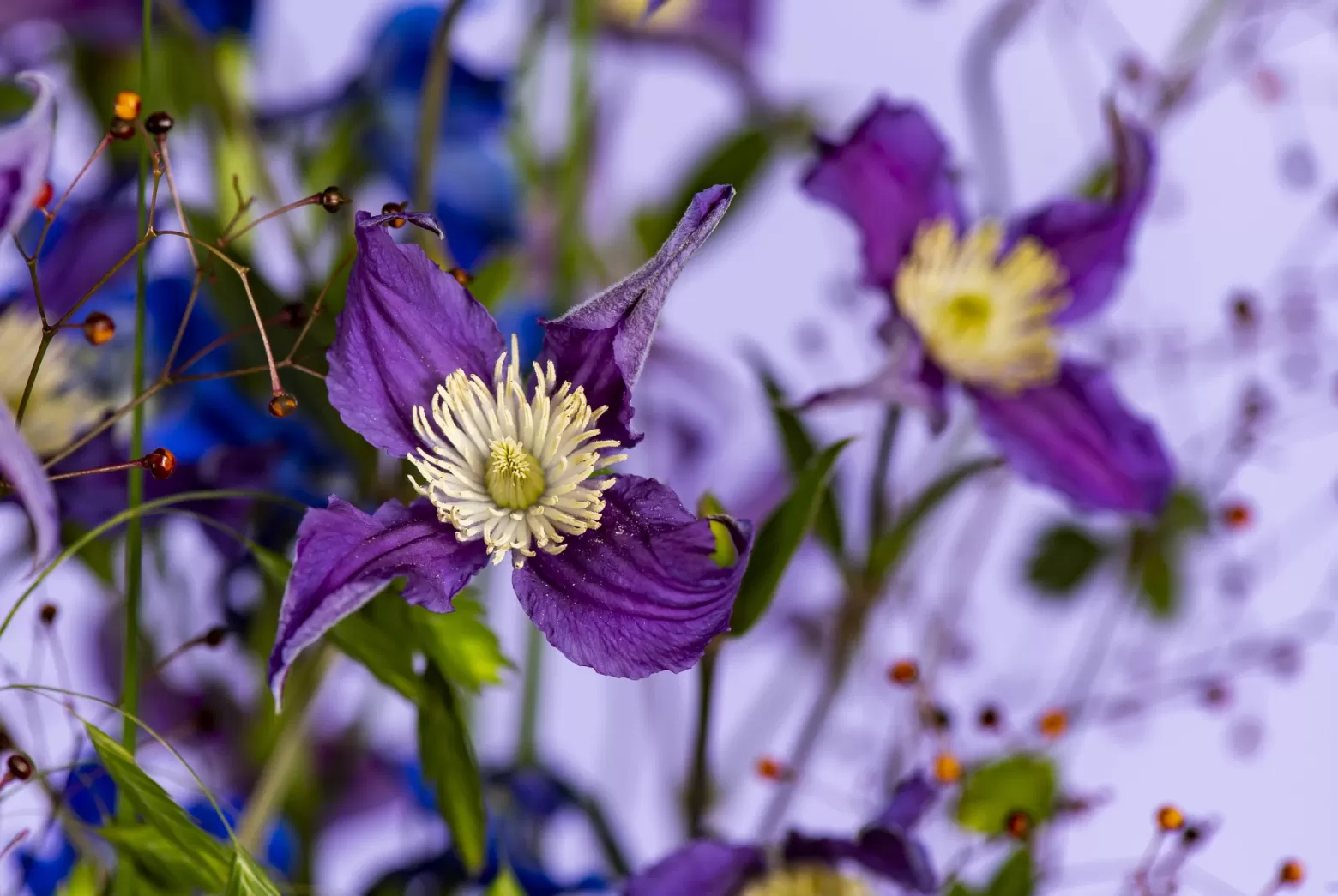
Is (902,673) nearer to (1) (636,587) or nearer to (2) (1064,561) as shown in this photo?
(1) (636,587)

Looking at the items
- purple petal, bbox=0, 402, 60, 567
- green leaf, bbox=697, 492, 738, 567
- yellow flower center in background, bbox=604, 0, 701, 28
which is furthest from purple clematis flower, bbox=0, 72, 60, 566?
yellow flower center in background, bbox=604, 0, 701, 28

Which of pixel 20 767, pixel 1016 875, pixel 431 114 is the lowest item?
pixel 1016 875

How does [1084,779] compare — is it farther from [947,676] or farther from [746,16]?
[746,16]

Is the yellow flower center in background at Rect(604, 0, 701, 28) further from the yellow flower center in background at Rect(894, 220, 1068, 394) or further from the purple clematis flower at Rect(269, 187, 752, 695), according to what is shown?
the purple clematis flower at Rect(269, 187, 752, 695)

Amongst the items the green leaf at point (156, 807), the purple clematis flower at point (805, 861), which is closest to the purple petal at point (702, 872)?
the purple clematis flower at point (805, 861)

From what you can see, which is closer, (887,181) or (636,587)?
(636,587)

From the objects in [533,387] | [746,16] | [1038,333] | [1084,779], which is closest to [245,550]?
[533,387]

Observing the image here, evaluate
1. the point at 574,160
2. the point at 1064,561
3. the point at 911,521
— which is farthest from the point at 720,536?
the point at 1064,561
